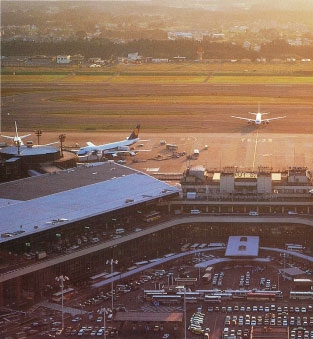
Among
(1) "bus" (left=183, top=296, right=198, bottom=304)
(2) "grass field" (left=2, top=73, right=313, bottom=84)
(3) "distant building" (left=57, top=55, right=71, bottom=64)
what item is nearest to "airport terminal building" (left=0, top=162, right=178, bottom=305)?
(1) "bus" (left=183, top=296, right=198, bottom=304)

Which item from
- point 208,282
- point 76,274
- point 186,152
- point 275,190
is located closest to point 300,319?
point 208,282

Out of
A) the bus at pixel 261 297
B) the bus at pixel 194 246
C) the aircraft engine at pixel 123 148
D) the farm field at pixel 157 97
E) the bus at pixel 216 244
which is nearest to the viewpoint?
the bus at pixel 261 297

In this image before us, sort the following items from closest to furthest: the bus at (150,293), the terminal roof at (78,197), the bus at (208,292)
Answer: the bus at (150,293) < the bus at (208,292) < the terminal roof at (78,197)

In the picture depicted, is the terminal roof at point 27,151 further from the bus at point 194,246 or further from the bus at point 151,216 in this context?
the bus at point 194,246

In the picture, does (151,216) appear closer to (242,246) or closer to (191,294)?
(242,246)

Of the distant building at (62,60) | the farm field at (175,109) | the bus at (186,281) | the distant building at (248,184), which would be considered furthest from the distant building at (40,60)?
the bus at (186,281)

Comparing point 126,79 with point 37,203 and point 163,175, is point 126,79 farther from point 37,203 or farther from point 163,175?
point 37,203
